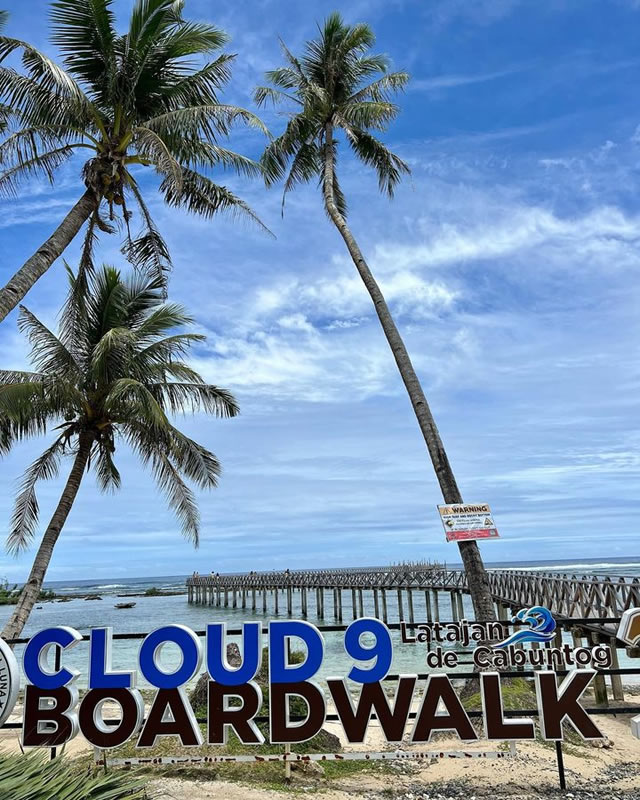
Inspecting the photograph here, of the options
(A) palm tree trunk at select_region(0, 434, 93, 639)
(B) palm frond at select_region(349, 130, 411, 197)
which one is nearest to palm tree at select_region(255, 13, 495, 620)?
(B) palm frond at select_region(349, 130, 411, 197)

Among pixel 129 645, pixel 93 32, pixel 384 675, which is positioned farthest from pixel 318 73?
pixel 129 645

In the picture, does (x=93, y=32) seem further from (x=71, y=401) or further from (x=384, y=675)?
(x=384, y=675)

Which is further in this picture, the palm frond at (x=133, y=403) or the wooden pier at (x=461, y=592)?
the wooden pier at (x=461, y=592)

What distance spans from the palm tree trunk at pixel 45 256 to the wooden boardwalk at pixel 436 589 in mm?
13747

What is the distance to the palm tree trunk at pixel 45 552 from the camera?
40.4ft

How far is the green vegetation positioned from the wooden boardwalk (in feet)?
44.9

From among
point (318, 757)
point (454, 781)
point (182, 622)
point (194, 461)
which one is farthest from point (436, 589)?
point (318, 757)

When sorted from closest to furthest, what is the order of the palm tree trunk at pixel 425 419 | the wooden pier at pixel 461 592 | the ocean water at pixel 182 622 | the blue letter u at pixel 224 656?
the blue letter u at pixel 224 656 < the palm tree trunk at pixel 425 419 < the wooden pier at pixel 461 592 < the ocean water at pixel 182 622

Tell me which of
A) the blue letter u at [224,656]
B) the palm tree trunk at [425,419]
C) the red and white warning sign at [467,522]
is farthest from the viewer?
the palm tree trunk at [425,419]

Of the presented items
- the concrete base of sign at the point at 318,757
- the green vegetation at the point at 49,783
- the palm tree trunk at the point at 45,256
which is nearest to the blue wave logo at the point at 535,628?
the concrete base of sign at the point at 318,757

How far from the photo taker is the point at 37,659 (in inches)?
238

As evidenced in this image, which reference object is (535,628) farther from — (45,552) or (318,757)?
(45,552)

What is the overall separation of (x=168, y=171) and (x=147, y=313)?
22.3ft

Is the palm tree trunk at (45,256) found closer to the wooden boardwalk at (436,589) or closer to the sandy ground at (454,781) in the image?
the sandy ground at (454,781)
